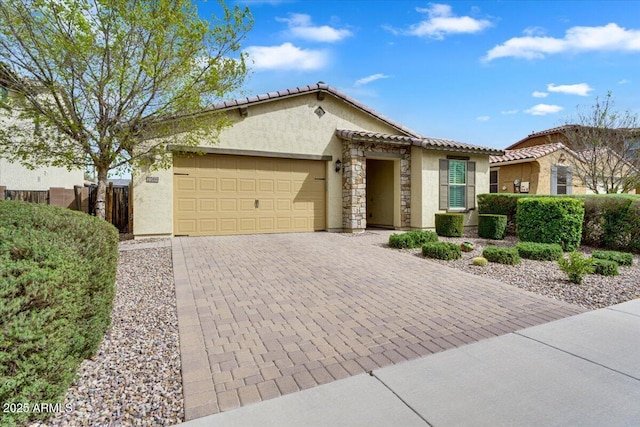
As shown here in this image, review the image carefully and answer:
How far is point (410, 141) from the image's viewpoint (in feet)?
39.3

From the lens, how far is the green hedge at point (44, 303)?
177cm

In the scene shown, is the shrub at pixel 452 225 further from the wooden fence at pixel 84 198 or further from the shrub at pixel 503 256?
the wooden fence at pixel 84 198

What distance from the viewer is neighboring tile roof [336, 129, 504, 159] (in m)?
11.2

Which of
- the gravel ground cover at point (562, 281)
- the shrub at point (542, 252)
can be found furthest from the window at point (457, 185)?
the gravel ground cover at point (562, 281)

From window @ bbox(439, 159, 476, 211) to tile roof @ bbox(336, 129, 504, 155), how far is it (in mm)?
566

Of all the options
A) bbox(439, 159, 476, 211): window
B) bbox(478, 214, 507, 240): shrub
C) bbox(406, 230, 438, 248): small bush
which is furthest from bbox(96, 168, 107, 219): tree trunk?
bbox(478, 214, 507, 240): shrub

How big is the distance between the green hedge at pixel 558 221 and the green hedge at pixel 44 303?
9.91 metres

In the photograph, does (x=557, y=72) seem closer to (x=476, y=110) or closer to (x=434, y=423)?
(x=476, y=110)

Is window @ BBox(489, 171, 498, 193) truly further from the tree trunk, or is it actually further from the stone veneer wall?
the tree trunk

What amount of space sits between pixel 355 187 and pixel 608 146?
1392 cm

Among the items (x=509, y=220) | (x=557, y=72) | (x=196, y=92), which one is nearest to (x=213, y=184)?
(x=196, y=92)

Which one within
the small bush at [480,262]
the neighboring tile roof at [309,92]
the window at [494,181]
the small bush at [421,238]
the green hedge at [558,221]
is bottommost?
the small bush at [480,262]

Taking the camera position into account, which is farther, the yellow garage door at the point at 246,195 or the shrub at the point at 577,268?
the yellow garage door at the point at 246,195

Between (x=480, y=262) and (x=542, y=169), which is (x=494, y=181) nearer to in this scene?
(x=542, y=169)
